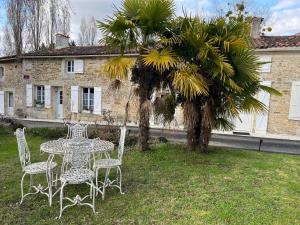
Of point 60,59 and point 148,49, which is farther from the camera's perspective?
point 60,59

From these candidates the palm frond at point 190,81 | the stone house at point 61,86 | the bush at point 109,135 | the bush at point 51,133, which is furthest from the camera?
the stone house at point 61,86

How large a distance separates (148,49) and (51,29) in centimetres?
1630

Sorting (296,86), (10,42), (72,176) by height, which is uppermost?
(10,42)

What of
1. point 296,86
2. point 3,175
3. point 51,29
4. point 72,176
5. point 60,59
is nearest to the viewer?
point 72,176

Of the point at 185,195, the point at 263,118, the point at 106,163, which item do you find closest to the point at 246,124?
the point at 263,118

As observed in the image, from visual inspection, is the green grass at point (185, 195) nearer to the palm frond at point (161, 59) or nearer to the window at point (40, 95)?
the palm frond at point (161, 59)

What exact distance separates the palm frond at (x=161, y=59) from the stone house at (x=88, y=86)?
5.58m

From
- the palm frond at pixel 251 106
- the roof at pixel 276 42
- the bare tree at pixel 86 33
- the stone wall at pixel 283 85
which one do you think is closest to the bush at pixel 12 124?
the palm frond at pixel 251 106

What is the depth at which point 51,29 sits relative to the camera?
19.9m

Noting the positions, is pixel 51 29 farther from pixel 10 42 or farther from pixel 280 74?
pixel 280 74

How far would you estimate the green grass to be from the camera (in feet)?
11.1

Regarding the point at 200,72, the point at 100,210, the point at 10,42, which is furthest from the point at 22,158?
the point at 10,42

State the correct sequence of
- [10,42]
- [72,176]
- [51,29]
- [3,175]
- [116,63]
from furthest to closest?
1. [10,42]
2. [51,29]
3. [116,63]
4. [3,175]
5. [72,176]

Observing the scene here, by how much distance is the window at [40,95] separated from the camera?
652 inches
